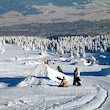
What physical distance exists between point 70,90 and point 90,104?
14.5 feet

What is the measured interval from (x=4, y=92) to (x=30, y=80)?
4837mm

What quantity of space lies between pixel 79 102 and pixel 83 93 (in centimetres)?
265

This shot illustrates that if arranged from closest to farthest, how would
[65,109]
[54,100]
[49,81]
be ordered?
[65,109]
[54,100]
[49,81]

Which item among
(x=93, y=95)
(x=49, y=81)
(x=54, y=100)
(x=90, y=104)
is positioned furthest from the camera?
(x=49, y=81)

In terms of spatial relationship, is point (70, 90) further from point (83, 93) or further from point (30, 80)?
point (30, 80)

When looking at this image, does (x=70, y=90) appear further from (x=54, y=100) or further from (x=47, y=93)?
(x=54, y=100)

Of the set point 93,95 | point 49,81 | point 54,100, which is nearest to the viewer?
point 54,100

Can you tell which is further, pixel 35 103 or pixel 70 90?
pixel 70 90

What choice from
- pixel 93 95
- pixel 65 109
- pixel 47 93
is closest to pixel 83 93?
pixel 93 95

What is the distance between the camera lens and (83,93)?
638 inches

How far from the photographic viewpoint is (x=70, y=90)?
17453mm

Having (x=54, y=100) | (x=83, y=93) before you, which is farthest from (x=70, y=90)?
(x=54, y=100)

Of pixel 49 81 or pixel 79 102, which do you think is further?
pixel 49 81

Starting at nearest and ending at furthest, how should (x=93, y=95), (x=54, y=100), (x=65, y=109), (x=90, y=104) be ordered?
1. (x=65, y=109)
2. (x=90, y=104)
3. (x=54, y=100)
4. (x=93, y=95)
